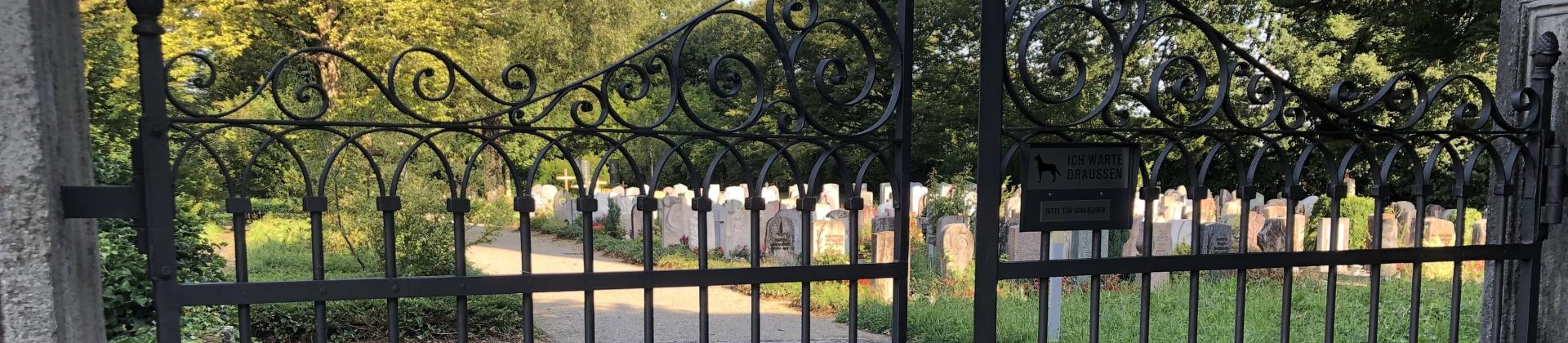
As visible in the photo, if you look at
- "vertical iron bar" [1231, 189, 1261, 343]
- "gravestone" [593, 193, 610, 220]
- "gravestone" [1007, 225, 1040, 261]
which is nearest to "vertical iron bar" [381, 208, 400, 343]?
"vertical iron bar" [1231, 189, 1261, 343]

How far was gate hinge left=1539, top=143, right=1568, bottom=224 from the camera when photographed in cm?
270

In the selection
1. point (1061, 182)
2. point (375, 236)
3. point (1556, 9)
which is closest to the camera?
point (1061, 182)

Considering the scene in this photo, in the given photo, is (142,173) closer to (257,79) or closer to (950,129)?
(257,79)

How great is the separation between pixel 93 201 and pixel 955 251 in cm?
672

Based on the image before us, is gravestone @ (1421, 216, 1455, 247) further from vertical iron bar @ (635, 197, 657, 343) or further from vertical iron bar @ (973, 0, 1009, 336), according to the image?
vertical iron bar @ (635, 197, 657, 343)

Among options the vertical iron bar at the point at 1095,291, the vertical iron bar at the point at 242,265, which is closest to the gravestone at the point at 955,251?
the vertical iron bar at the point at 1095,291

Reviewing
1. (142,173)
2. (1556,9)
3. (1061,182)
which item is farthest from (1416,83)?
(142,173)

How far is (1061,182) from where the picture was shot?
231 cm

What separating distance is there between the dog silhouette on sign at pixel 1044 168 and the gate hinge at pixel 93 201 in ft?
6.43

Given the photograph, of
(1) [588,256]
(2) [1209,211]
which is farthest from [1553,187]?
(2) [1209,211]

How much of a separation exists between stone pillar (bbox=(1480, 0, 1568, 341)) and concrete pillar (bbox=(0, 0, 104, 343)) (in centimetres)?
371

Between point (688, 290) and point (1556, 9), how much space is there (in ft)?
23.8

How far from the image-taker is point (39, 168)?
59.6 inches

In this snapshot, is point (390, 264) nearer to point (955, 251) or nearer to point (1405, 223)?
point (955, 251)
